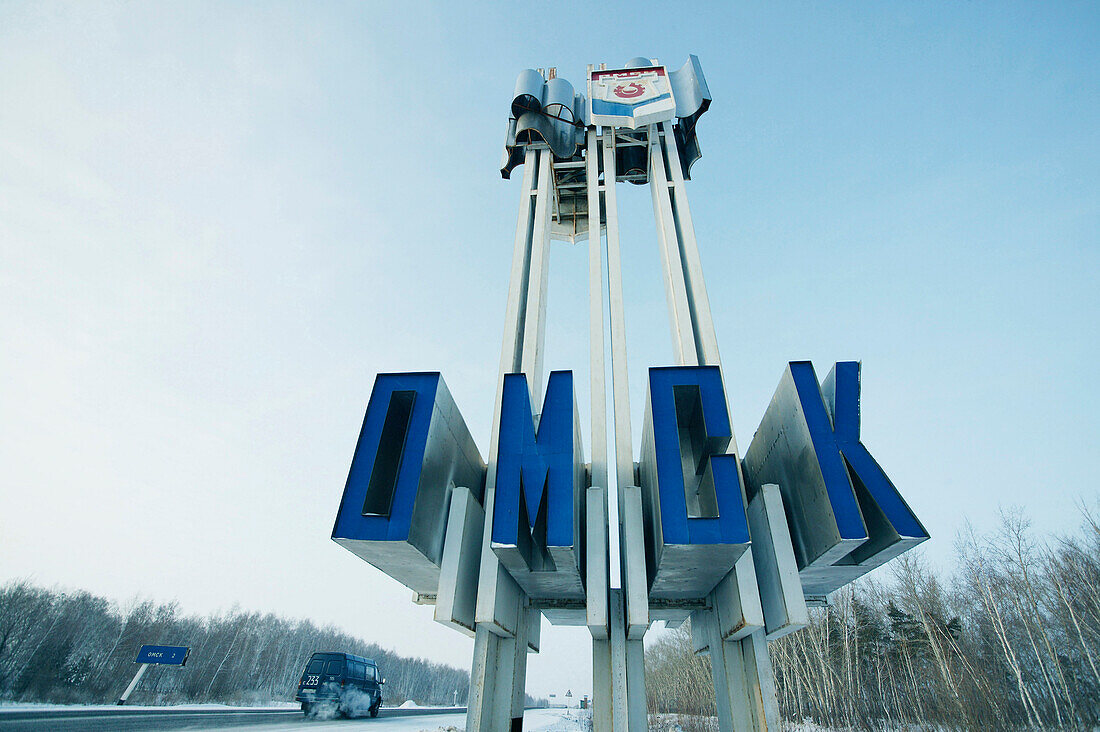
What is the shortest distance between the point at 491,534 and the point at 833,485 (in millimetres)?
4372

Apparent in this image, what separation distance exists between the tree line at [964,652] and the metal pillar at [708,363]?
19.3 metres

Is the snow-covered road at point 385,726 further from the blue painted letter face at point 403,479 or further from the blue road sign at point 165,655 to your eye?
the blue painted letter face at point 403,479

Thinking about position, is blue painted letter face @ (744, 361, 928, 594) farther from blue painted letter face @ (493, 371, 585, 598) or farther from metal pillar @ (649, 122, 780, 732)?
blue painted letter face @ (493, 371, 585, 598)

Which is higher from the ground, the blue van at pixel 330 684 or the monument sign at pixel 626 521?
the monument sign at pixel 626 521

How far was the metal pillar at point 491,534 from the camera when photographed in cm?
679

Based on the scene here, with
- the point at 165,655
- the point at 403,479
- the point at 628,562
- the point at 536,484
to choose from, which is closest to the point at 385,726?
the point at 165,655

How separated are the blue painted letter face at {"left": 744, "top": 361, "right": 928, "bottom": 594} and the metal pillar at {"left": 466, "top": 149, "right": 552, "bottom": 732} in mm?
4375

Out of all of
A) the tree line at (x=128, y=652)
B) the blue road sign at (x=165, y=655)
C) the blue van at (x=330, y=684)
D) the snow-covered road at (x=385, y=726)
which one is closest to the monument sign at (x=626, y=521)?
the snow-covered road at (x=385, y=726)

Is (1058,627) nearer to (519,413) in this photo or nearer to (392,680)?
(519,413)

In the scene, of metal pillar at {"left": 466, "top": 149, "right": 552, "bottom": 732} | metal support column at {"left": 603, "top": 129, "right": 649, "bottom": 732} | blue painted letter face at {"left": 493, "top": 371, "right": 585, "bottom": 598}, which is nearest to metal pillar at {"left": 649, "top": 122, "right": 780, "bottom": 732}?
metal support column at {"left": 603, "top": 129, "right": 649, "bottom": 732}

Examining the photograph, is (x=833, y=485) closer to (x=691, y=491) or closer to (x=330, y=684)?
(x=691, y=491)

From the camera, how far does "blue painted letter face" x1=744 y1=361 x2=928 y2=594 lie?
234 inches

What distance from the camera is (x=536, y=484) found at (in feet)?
20.5

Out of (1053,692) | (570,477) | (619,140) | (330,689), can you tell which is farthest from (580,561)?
(1053,692)
